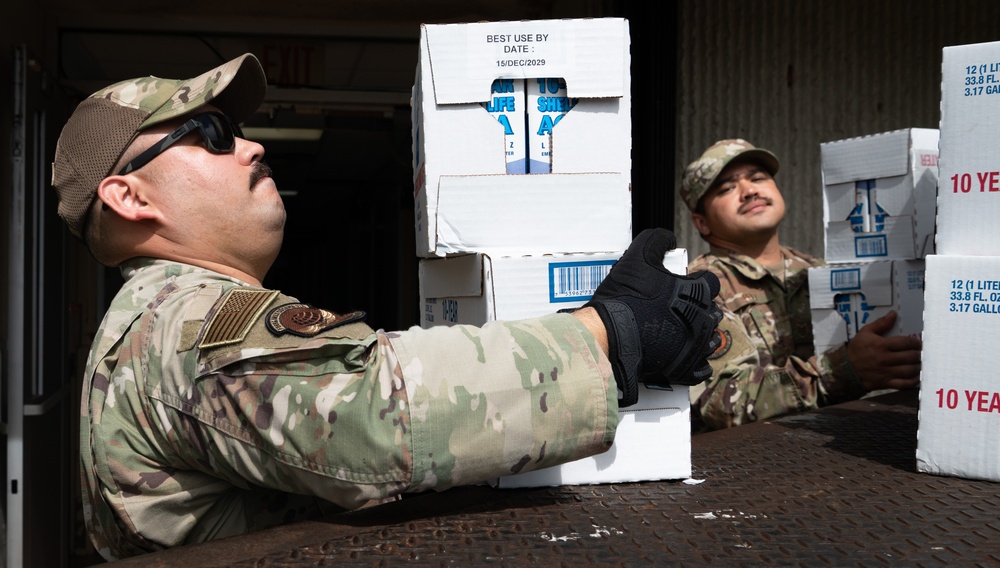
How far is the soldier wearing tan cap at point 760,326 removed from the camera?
2406 millimetres

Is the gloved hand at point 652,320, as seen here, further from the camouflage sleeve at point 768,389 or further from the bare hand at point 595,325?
the camouflage sleeve at point 768,389

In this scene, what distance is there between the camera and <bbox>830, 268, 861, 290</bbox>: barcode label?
2447mm

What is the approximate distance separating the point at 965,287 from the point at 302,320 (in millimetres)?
1136

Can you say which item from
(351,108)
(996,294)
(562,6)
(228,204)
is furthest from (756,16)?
(228,204)

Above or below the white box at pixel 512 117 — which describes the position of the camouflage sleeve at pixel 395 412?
below

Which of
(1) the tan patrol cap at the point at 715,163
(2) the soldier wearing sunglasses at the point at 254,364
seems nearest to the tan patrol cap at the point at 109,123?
(2) the soldier wearing sunglasses at the point at 254,364

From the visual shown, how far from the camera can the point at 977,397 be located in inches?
56.5

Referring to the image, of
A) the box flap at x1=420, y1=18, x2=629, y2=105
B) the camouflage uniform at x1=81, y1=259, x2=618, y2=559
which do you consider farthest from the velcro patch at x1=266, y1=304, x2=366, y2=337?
the box flap at x1=420, y1=18, x2=629, y2=105

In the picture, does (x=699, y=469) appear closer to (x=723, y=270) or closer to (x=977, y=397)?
(x=977, y=397)

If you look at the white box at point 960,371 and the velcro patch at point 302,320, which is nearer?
the velcro patch at point 302,320

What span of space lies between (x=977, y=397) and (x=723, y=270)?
5.11 feet

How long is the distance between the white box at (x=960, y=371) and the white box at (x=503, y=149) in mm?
580

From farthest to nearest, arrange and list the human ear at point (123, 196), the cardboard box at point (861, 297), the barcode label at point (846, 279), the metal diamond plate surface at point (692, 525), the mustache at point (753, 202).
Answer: the mustache at point (753, 202)
the barcode label at point (846, 279)
the cardboard box at point (861, 297)
the human ear at point (123, 196)
the metal diamond plate surface at point (692, 525)

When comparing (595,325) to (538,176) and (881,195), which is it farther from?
(881,195)
